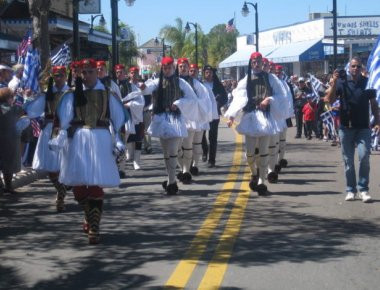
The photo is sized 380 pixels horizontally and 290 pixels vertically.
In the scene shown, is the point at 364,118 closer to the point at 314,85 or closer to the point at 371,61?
the point at 371,61

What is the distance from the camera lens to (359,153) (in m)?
10.5

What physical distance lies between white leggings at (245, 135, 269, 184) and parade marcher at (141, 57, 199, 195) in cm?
105

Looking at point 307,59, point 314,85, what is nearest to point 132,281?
point 314,85

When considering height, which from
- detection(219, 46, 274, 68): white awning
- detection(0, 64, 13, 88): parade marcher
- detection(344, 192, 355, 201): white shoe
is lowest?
detection(344, 192, 355, 201): white shoe

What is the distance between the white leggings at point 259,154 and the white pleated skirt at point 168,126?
1.04 meters

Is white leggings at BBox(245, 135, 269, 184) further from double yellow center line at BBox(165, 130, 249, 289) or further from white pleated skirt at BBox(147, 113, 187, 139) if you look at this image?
white pleated skirt at BBox(147, 113, 187, 139)

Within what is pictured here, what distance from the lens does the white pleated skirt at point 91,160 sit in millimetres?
7855

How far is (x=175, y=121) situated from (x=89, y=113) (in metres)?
→ 3.55

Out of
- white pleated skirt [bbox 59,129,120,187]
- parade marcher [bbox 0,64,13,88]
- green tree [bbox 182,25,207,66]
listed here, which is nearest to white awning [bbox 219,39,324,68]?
green tree [bbox 182,25,207,66]

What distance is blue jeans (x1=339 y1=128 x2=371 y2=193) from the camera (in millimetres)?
10445

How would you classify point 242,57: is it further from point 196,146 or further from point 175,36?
point 196,146

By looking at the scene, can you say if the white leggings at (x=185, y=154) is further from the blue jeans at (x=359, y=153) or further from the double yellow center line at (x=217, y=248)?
the blue jeans at (x=359, y=153)

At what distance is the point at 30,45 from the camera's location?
15.2m

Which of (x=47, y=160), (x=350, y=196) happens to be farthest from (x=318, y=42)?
(x=47, y=160)
